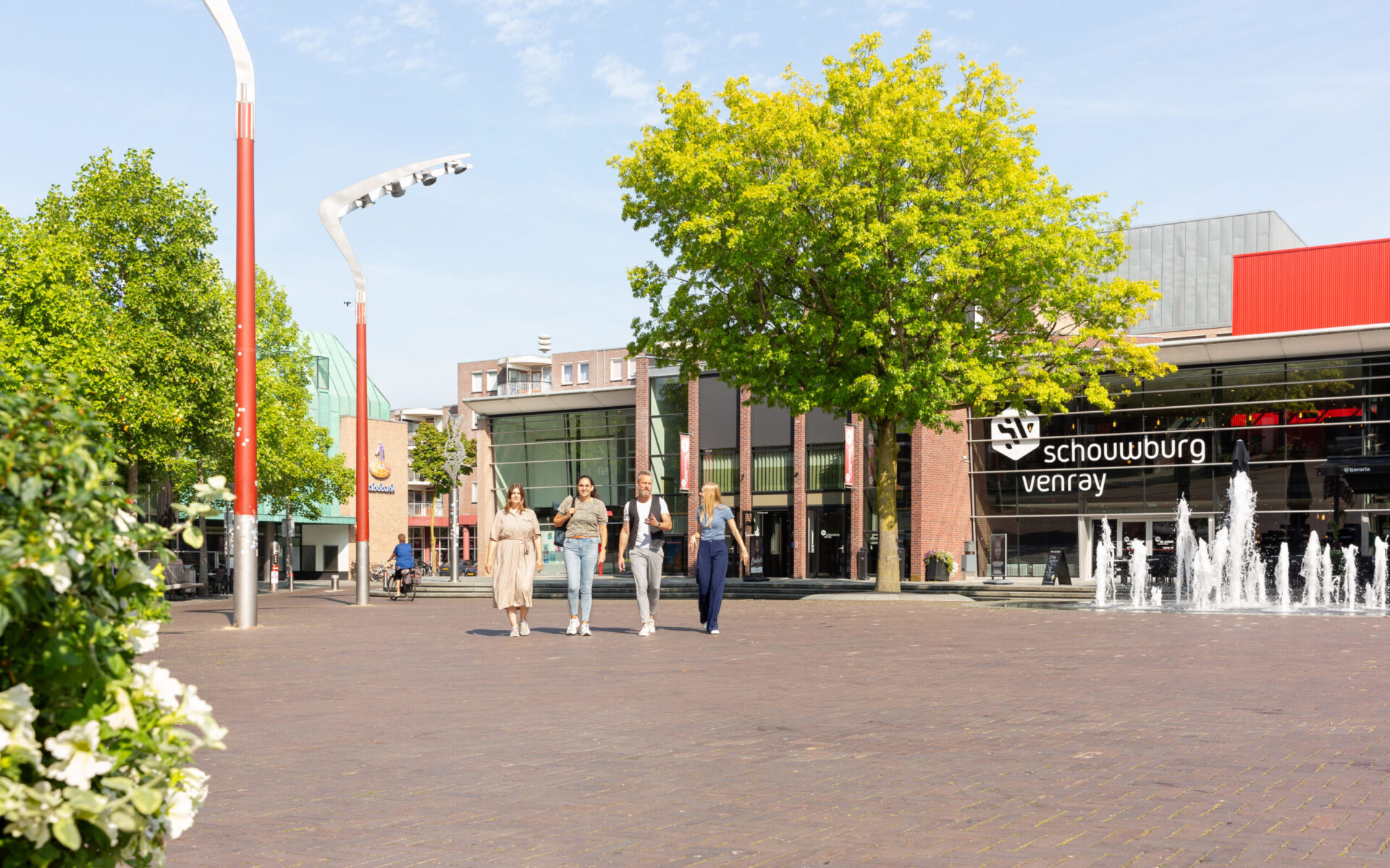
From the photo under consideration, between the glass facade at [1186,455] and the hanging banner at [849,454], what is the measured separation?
Answer: 13.4 feet

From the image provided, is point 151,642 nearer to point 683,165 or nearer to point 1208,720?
point 1208,720

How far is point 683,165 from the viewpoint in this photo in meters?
26.3

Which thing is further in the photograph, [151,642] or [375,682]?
[375,682]

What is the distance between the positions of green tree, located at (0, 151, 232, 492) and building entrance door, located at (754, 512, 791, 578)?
2001 cm

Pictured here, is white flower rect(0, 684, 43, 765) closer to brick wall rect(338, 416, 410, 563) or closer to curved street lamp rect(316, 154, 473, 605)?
curved street lamp rect(316, 154, 473, 605)

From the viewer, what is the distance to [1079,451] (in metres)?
42.0

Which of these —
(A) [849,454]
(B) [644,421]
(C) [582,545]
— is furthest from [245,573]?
(B) [644,421]

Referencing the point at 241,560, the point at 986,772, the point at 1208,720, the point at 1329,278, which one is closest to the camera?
the point at 986,772

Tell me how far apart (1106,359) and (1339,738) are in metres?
21.2

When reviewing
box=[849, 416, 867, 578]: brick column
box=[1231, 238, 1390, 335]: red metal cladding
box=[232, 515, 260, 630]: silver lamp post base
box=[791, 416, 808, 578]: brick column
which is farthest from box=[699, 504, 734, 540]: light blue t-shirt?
box=[1231, 238, 1390, 335]: red metal cladding

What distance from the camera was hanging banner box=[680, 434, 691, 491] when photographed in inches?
1895

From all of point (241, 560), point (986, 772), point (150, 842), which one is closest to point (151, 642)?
point (150, 842)

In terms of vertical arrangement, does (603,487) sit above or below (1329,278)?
below

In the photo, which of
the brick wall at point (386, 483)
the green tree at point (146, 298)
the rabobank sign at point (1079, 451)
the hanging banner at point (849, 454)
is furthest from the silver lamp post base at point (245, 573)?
the brick wall at point (386, 483)
